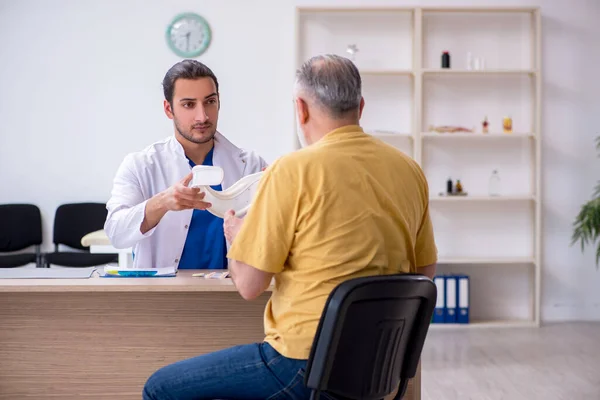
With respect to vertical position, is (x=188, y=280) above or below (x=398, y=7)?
below

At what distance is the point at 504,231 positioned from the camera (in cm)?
638

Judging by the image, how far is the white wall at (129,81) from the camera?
6.23 metres

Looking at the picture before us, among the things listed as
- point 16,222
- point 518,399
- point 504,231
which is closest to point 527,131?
point 504,231

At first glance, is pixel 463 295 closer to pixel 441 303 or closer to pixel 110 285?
pixel 441 303

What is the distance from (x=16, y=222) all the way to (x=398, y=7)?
3.22 metres

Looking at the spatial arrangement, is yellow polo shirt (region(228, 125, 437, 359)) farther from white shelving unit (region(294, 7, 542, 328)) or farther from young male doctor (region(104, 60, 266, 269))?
white shelving unit (region(294, 7, 542, 328))

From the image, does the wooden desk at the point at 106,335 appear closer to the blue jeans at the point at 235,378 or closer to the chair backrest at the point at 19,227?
the blue jeans at the point at 235,378

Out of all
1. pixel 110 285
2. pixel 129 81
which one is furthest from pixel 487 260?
pixel 110 285

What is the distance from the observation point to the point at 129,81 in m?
6.25

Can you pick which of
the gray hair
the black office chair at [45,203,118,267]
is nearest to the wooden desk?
the gray hair

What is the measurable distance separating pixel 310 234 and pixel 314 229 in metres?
0.01

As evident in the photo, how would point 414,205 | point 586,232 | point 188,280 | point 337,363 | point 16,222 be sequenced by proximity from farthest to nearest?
point 16,222, point 586,232, point 188,280, point 414,205, point 337,363

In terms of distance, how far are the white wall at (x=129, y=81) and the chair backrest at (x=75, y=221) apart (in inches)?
6.0

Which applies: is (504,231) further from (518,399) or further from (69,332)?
(69,332)
